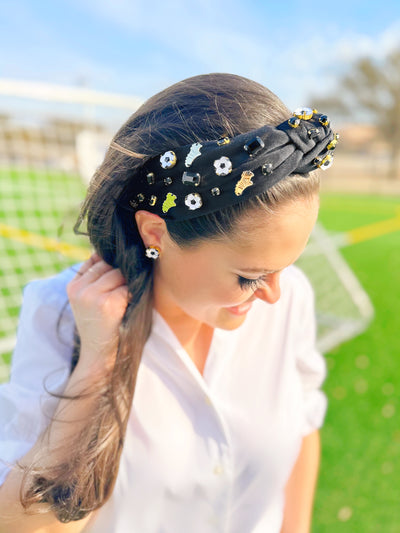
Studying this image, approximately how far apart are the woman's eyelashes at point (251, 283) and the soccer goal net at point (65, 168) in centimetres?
64

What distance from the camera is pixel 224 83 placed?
0.90 metres

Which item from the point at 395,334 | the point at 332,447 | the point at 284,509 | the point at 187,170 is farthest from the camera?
the point at 395,334

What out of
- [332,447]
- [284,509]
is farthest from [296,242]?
[332,447]

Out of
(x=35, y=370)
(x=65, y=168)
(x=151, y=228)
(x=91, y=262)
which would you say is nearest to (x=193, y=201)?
(x=151, y=228)

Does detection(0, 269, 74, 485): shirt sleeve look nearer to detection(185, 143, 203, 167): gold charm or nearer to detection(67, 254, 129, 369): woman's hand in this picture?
detection(67, 254, 129, 369): woman's hand

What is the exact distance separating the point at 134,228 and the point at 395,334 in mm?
4177

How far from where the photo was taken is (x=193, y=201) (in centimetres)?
87

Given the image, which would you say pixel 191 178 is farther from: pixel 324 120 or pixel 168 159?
pixel 324 120

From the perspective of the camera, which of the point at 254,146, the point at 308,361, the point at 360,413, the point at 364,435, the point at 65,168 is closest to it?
the point at 254,146

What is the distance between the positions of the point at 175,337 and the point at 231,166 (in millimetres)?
496

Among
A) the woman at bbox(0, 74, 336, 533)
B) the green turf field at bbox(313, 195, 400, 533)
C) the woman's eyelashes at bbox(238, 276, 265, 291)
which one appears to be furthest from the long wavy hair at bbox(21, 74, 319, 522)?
the green turf field at bbox(313, 195, 400, 533)

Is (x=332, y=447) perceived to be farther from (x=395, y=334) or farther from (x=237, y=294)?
(x=237, y=294)

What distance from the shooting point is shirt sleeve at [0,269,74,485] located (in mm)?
990

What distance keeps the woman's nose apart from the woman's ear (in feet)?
0.87
